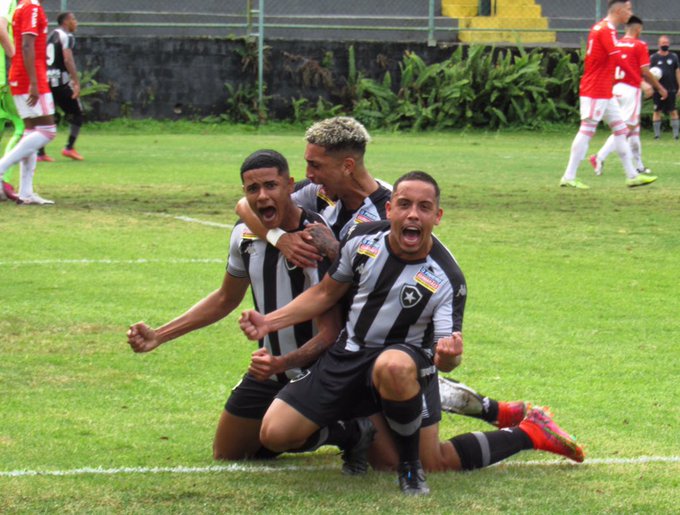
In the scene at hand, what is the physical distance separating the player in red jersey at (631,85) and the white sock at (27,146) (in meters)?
7.85

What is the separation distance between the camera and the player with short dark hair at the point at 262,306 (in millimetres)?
5781

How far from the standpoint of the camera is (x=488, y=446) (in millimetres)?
5707

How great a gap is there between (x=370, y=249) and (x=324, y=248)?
0.37 meters

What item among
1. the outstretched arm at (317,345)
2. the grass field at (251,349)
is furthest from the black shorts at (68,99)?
the outstretched arm at (317,345)

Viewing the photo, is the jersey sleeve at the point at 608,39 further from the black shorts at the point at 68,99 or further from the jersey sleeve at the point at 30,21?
the black shorts at the point at 68,99

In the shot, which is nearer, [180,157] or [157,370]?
[157,370]

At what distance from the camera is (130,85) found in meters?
29.3

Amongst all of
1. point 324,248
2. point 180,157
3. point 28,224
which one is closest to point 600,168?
point 180,157

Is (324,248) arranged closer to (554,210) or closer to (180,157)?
(554,210)

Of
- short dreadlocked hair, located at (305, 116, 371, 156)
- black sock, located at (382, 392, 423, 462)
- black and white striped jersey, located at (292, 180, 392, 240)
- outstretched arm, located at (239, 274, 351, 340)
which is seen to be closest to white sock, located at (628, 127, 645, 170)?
black and white striped jersey, located at (292, 180, 392, 240)

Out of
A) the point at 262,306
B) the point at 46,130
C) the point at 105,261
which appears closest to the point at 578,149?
the point at 46,130

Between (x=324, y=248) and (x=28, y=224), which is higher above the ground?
(x=324, y=248)

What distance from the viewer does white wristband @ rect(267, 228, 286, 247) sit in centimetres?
585

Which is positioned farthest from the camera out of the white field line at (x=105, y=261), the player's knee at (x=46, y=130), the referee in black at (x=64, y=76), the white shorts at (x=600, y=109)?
the referee in black at (x=64, y=76)
